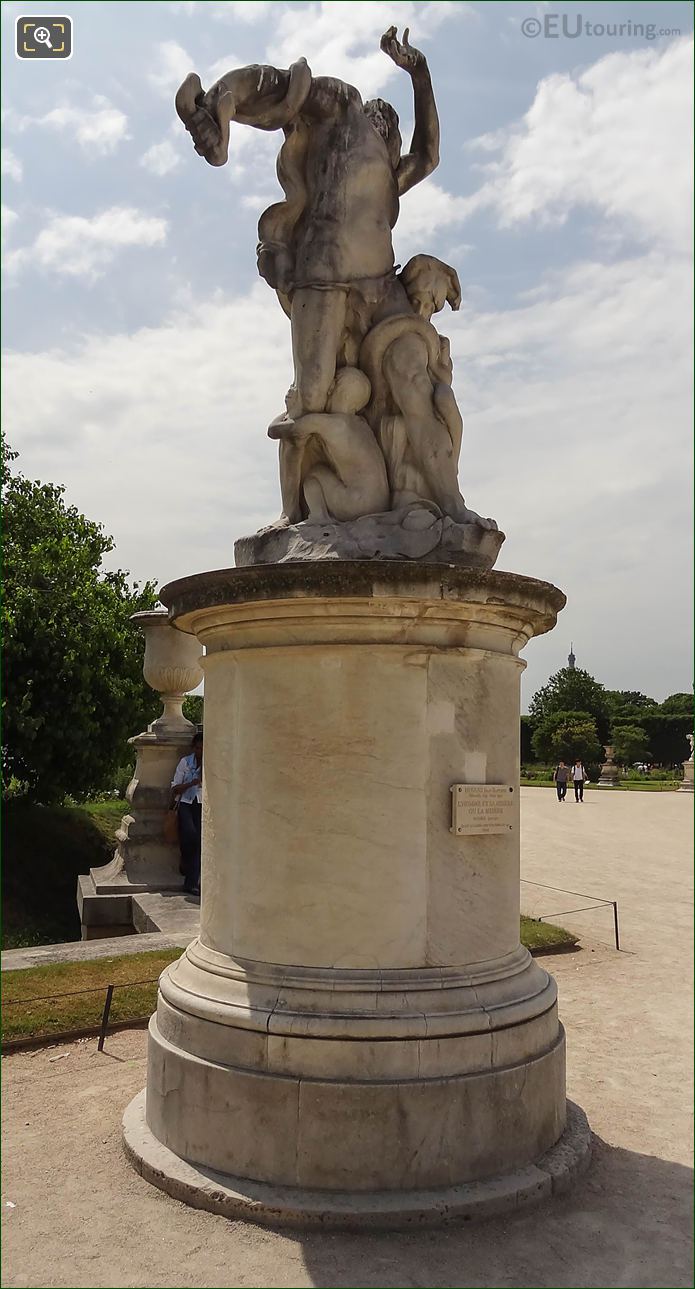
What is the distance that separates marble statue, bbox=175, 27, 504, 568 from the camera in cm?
477

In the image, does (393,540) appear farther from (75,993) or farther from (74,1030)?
(75,993)

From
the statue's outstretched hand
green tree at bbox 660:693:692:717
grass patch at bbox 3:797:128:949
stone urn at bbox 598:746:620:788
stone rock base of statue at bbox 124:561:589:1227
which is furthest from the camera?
green tree at bbox 660:693:692:717

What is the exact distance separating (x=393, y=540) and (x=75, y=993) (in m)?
3.85

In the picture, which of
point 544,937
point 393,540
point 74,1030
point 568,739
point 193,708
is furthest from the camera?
point 568,739

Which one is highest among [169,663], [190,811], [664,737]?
[169,663]

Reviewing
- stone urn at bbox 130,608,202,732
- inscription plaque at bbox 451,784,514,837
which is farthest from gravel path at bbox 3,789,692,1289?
stone urn at bbox 130,608,202,732

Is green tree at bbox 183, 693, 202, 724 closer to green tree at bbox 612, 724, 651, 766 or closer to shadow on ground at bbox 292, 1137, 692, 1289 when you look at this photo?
green tree at bbox 612, 724, 651, 766

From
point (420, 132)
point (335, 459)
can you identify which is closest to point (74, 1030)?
point (335, 459)

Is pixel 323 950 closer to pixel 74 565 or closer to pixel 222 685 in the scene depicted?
pixel 222 685

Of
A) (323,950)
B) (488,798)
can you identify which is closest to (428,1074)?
(323,950)

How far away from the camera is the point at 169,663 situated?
11.3 m

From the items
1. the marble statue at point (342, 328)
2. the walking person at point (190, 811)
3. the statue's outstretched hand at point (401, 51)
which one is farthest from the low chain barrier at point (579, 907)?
the statue's outstretched hand at point (401, 51)

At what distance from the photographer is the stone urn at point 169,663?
36.8 feet

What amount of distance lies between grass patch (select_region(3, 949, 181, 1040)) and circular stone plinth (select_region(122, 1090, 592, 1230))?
6.41 feet
